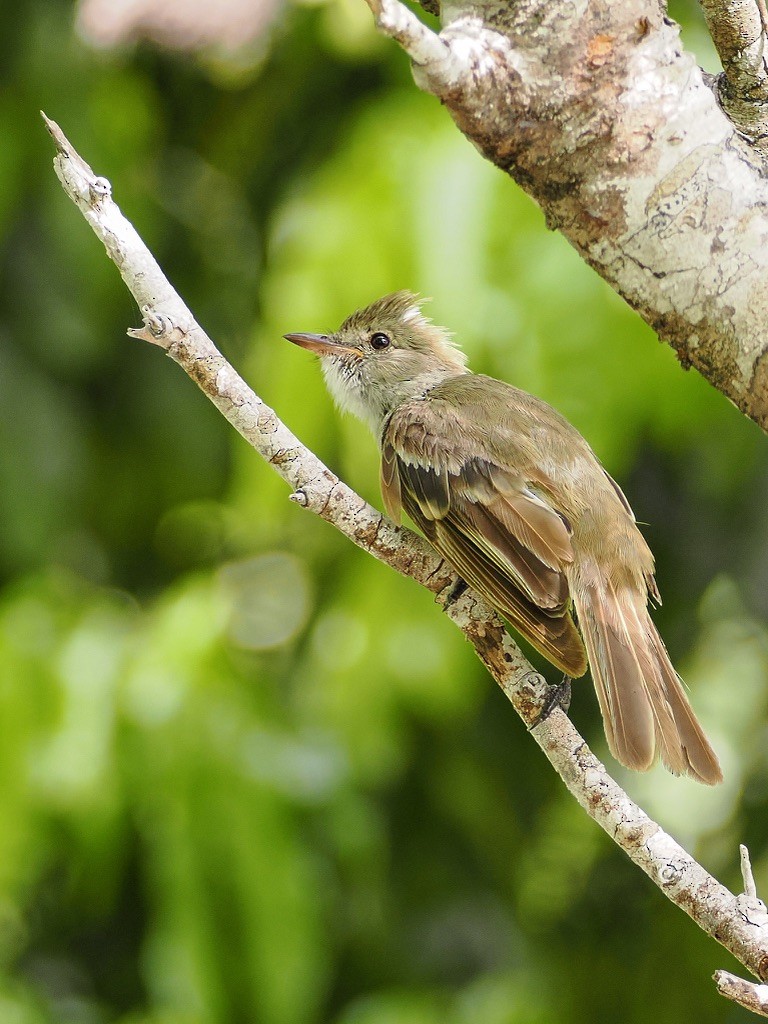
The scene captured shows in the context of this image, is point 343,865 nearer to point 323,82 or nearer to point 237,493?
point 237,493

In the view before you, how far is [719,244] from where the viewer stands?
6.49 ft

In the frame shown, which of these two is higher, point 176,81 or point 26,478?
point 176,81

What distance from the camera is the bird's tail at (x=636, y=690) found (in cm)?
229

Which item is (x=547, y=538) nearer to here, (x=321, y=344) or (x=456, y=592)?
(x=456, y=592)

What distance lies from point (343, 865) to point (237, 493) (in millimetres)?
1300

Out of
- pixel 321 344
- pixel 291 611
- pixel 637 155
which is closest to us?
pixel 637 155

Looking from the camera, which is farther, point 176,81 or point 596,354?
point 176,81

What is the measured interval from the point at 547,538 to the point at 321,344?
0.98 m

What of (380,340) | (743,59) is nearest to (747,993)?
(743,59)

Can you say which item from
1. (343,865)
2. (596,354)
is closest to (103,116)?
(596,354)

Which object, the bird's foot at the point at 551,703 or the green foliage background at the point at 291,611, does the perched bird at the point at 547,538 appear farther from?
the green foliage background at the point at 291,611

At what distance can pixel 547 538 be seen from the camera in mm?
2623

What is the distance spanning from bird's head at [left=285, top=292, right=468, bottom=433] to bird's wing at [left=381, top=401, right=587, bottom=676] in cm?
40

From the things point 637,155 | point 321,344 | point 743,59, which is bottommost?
point 321,344
